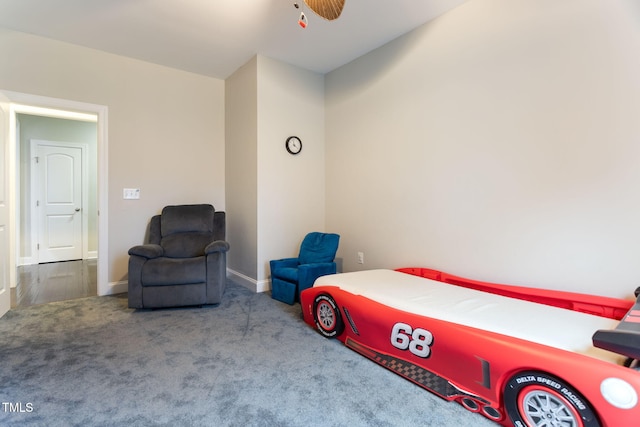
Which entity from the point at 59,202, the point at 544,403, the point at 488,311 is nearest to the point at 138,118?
the point at 59,202

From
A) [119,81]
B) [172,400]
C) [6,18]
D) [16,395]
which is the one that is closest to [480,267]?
[172,400]

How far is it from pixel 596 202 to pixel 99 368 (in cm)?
308

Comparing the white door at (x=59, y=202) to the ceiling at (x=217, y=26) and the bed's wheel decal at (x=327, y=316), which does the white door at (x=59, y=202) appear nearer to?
the ceiling at (x=217, y=26)

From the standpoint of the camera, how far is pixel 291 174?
3627mm

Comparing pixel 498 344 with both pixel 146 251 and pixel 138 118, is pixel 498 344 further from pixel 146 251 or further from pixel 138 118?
pixel 138 118

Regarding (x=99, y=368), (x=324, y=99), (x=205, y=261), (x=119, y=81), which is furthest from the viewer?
(x=324, y=99)

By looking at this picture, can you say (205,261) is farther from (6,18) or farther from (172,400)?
(6,18)

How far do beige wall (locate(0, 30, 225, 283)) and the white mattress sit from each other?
2.42 m

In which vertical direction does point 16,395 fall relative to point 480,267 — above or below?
below

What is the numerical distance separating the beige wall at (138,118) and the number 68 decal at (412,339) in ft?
9.87

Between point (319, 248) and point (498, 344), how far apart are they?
2093 millimetres

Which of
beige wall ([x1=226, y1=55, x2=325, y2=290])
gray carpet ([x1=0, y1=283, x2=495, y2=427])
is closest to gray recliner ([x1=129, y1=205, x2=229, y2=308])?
gray carpet ([x1=0, y1=283, x2=495, y2=427])

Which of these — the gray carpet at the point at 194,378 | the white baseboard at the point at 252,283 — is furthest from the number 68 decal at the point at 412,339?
the white baseboard at the point at 252,283

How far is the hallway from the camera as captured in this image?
3.18 meters
